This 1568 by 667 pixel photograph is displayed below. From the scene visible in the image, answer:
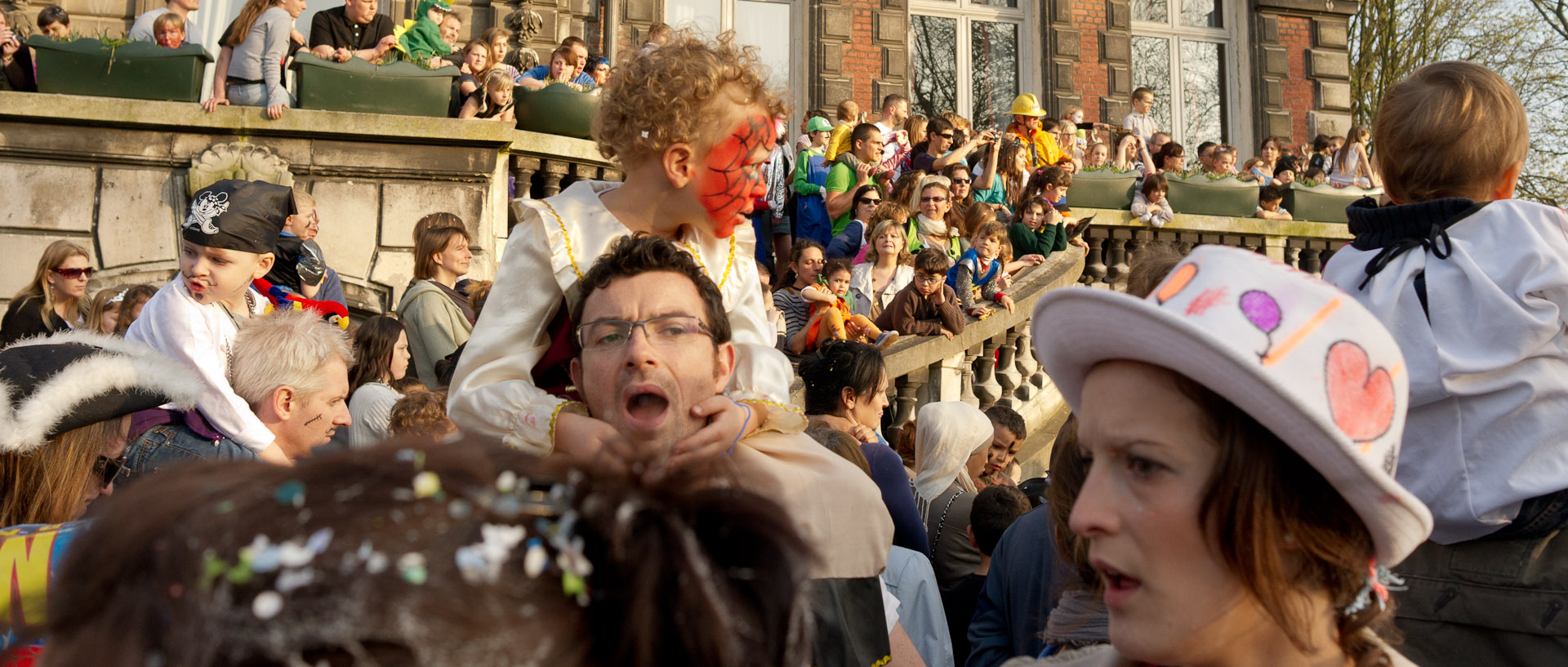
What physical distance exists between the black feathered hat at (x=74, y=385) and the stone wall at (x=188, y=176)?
568cm

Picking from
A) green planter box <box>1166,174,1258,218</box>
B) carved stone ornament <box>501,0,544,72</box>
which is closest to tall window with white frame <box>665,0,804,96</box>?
carved stone ornament <box>501,0,544,72</box>

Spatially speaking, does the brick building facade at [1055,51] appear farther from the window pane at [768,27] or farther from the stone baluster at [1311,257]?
the stone baluster at [1311,257]

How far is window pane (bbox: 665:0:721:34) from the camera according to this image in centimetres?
1631

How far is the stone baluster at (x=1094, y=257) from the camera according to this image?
1237 centimetres

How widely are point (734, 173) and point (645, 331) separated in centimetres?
47

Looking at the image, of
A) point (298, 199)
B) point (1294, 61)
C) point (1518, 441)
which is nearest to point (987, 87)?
point (1294, 61)

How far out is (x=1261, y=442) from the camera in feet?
4.83

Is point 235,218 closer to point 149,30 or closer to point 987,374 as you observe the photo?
point 149,30

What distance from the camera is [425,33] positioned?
10359 mm

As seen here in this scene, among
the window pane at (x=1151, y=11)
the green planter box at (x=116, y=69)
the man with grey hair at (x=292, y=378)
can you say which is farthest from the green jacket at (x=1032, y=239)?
the window pane at (x=1151, y=11)

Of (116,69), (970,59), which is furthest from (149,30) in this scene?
(970,59)

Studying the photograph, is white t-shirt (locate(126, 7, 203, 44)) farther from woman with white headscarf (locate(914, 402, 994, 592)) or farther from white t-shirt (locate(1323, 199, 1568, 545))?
white t-shirt (locate(1323, 199, 1568, 545))

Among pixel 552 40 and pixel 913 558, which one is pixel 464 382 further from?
pixel 552 40

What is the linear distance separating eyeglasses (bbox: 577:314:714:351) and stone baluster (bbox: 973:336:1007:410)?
286 inches
